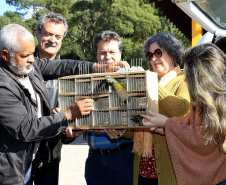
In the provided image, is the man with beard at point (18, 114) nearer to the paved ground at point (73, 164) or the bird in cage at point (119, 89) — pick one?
the bird in cage at point (119, 89)

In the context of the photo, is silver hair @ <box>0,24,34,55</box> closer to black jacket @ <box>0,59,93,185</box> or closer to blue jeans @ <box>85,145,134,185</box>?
black jacket @ <box>0,59,93,185</box>

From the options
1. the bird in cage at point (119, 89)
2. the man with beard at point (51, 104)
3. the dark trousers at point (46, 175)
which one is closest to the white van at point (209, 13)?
the bird in cage at point (119, 89)

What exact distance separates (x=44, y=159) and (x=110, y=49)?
4.73 feet

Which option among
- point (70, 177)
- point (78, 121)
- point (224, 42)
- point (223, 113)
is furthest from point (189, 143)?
point (70, 177)

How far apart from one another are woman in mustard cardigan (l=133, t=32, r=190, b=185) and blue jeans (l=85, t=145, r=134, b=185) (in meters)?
0.19

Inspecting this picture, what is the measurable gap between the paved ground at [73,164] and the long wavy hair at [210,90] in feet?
13.3

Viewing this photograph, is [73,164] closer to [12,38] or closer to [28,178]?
[28,178]

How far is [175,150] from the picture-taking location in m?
2.27

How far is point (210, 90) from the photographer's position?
201 centimetres

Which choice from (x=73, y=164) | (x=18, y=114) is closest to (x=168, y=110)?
(x=18, y=114)

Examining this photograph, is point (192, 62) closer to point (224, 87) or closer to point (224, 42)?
point (224, 87)

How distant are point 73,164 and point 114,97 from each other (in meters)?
4.74

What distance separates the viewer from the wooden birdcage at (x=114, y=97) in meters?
2.34

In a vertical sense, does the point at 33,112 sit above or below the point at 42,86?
below
